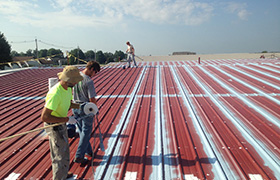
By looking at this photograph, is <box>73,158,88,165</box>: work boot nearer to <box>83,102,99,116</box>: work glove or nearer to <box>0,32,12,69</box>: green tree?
<box>83,102,99,116</box>: work glove

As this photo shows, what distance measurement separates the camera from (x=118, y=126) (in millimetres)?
4359

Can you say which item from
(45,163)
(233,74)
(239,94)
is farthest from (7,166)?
(233,74)

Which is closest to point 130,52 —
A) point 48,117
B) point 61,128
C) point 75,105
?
point 75,105

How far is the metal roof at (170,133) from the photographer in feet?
9.53

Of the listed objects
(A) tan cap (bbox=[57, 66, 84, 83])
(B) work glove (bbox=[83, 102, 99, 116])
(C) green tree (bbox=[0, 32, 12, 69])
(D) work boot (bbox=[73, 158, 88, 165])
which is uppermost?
(C) green tree (bbox=[0, 32, 12, 69])

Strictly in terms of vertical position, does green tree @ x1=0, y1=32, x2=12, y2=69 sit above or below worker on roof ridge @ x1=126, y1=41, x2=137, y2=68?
above

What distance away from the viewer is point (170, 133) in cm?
394

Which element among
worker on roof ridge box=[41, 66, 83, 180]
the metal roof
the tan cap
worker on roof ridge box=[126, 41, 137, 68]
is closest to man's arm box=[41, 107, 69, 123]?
worker on roof ridge box=[41, 66, 83, 180]

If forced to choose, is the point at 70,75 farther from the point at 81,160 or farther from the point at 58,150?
the point at 81,160

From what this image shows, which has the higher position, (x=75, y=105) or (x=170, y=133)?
(x=75, y=105)

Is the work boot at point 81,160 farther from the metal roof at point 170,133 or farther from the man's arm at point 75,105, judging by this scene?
the man's arm at point 75,105

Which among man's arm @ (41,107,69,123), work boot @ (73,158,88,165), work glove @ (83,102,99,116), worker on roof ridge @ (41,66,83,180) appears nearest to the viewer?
man's arm @ (41,107,69,123)

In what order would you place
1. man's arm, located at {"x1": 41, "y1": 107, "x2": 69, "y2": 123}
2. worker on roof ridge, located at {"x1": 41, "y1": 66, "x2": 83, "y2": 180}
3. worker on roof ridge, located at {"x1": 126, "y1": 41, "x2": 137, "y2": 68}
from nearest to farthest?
1. man's arm, located at {"x1": 41, "y1": 107, "x2": 69, "y2": 123}
2. worker on roof ridge, located at {"x1": 41, "y1": 66, "x2": 83, "y2": 180}
3. worker on roof ridge, located at {"x1": 126, "y1": 41, "x2": 137, "y2": 68}

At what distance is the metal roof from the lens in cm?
290
